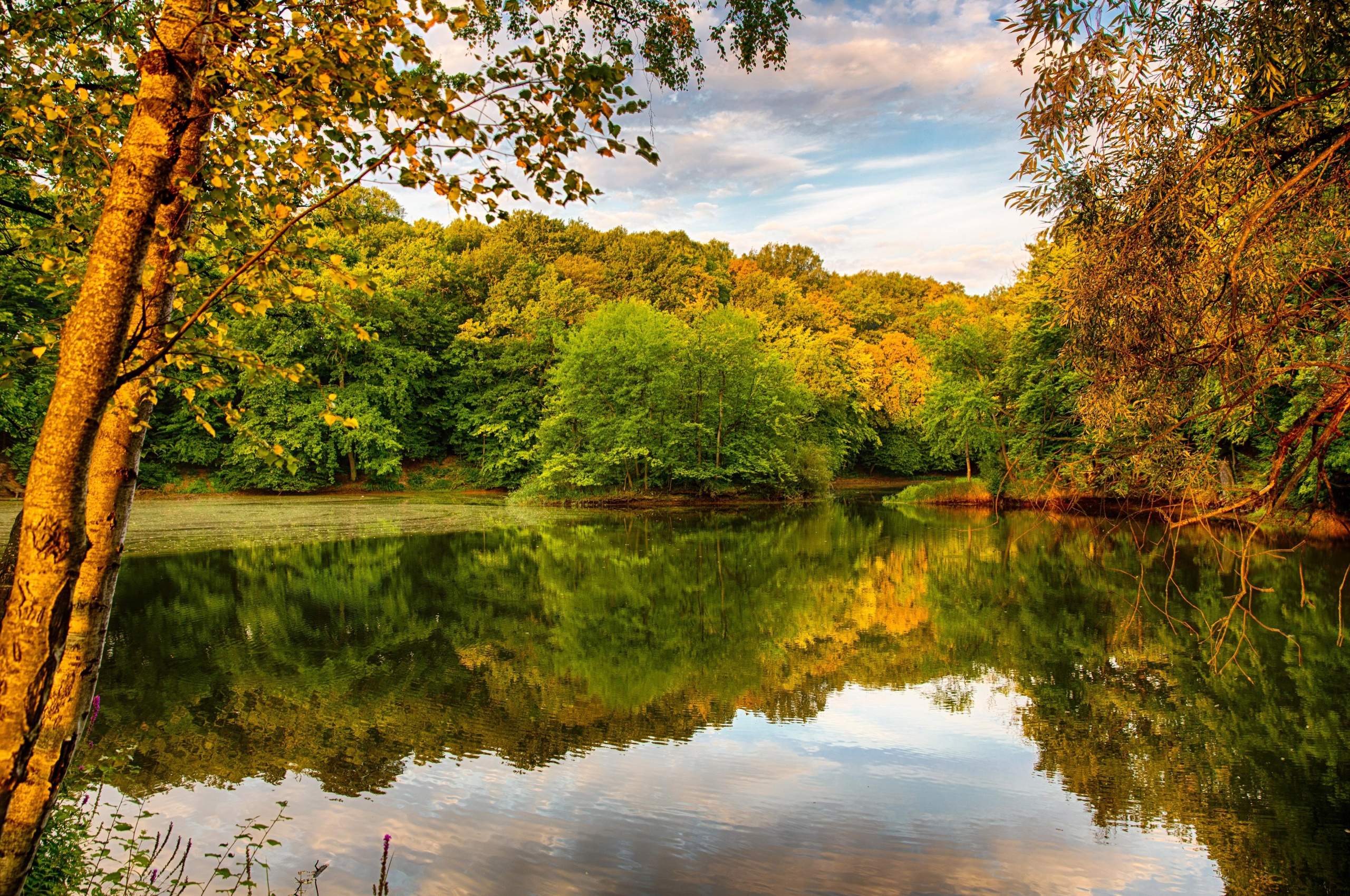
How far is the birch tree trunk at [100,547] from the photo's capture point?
89.6 inches

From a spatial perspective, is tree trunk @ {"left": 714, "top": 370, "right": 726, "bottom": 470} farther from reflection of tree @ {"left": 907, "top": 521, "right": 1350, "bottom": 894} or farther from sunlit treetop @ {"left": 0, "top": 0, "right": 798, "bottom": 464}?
sunlit treetop @ {"left": 0, "top": 0, "right": 798, "bottom": 464}

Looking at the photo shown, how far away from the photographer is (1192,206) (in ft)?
17.7

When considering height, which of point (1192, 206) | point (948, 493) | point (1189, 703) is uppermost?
point (1192, 206)

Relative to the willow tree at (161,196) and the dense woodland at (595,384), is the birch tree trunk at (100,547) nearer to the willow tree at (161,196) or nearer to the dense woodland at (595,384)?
the willow tree at (161,196)

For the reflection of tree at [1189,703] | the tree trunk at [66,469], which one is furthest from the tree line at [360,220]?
the reflection of tree at [1189,703]

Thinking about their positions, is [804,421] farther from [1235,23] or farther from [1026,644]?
[1235,23]

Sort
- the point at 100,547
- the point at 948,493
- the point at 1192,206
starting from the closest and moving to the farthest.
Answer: the point at 100,547 → the point at 1192,206 → the point at 948,493

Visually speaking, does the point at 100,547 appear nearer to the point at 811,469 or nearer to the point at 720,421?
the point at 720,421

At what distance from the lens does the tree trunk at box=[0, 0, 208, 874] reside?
2.15 meters

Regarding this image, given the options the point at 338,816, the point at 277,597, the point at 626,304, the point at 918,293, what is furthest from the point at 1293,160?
the point at 918,293

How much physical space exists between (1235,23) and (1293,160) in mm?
974

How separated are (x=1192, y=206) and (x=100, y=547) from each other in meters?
6.37

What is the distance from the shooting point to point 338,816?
5.45 metres

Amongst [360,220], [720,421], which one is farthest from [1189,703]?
[720,421]
